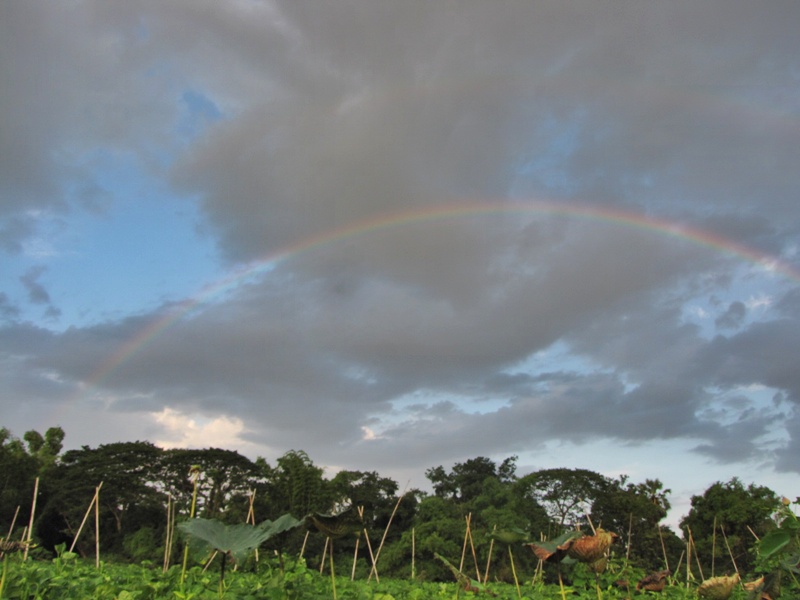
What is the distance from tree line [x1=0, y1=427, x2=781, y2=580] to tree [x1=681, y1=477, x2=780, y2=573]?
0.04 metres

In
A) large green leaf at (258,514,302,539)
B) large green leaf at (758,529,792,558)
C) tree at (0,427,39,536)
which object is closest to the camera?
large green leaf at (758,529,792,558)

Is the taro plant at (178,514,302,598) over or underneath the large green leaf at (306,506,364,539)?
underneath

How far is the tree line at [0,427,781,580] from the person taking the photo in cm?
1973

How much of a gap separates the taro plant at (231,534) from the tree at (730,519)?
18.7 m

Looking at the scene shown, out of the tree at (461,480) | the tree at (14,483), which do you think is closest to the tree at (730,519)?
the tree at (461,480)

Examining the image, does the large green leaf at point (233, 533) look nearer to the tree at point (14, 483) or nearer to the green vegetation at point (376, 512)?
the green vegetation at point (376, 512)

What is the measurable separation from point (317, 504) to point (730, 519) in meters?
14.2

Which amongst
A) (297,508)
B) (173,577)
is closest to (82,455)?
(297,508)

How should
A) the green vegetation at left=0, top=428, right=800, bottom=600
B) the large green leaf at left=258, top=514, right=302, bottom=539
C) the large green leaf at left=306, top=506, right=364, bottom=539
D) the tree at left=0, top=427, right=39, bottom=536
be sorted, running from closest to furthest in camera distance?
the large green leaf at left=306, top=506, right=364, bottom=539, the large green leaf at left=258, top=514, right=302, bottom=539, the green vegetation at left=0, top=428, right=800, bottom=600, the tree at left=0, top=427, right=39, bottom=536

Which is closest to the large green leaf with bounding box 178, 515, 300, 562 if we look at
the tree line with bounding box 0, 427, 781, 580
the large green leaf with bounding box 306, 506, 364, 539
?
the large green leaf with bounding box 306, 506, 364, 539

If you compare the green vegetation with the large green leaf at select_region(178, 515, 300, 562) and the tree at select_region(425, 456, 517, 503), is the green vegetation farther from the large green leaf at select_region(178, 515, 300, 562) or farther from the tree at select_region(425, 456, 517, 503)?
the large green leaf at select_region(178, 515, 300, 562)

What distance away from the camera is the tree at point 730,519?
62.8 ft

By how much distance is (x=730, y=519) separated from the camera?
19453mm

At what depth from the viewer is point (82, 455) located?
82.9 feet
